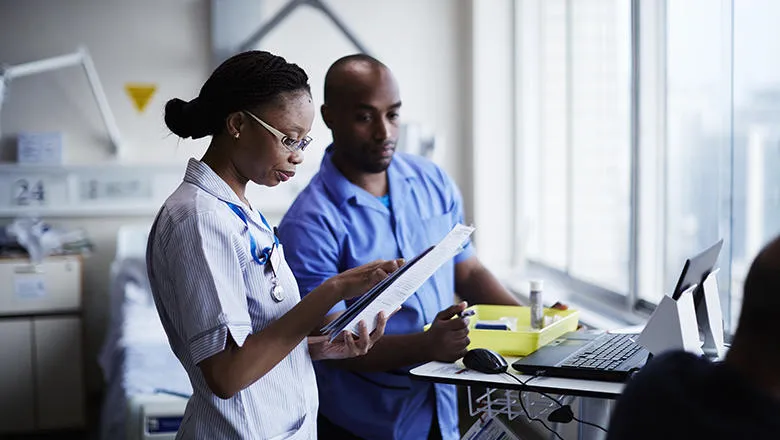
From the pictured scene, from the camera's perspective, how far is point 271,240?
1.45 metres

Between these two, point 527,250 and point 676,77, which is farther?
point 527,250

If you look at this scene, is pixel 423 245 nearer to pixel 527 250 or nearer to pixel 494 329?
pixel 494 329

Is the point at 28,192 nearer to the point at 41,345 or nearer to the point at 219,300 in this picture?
the point at 41,345

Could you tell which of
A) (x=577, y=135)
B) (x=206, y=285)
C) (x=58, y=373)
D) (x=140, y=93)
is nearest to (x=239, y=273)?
(x=206, y=285)

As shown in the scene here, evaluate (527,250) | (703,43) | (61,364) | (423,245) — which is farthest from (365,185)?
(61,364)

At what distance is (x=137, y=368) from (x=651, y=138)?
1851 millimetres

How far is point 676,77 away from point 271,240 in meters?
1.62

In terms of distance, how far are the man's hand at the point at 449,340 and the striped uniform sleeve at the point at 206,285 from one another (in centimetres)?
51

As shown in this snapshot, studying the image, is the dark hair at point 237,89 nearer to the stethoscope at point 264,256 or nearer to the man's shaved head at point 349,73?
the stethoscope at point 264,256

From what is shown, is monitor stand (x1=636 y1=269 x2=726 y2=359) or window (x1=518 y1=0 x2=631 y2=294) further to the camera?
window (x1=518 y1=0 x2=631 y2=294)

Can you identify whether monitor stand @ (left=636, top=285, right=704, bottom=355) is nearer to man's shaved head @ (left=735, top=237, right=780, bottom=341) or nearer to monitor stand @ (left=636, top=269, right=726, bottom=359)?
monitor stand @ (left=636, top=269, right=726, bottom=359)

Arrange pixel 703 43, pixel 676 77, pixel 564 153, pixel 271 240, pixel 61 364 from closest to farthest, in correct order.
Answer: pixel 271 240 → pixel 703 43 → pixel 676 77 → pixel 564 153 → pixel 61 364

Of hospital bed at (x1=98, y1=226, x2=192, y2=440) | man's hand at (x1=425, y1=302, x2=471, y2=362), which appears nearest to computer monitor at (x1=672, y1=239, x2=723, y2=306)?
man's hand at (x1=425, y1=302, x2=471, y2=362)

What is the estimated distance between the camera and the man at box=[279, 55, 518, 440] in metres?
1.89
